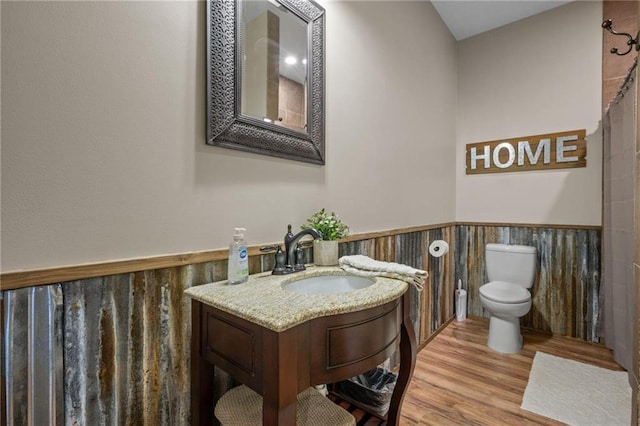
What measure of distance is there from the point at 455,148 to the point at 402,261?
5.30 ft

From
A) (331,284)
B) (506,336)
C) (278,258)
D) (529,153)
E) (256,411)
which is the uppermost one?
(529,153)

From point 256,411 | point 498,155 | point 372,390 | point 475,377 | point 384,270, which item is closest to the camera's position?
point 256,411

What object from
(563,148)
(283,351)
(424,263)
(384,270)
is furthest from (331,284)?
(563,148)

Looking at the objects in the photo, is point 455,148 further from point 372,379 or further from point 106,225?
point 106,225

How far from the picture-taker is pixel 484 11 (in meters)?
2.70

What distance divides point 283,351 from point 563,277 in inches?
116

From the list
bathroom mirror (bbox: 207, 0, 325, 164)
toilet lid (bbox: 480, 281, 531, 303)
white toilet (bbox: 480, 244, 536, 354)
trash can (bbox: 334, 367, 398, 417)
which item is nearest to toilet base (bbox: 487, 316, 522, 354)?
white toilet (bbox: 480, 244, 536, 354)

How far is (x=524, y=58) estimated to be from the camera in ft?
9.29

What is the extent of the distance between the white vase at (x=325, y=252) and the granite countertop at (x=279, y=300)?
0.89 ft

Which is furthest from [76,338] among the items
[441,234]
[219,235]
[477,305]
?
[477,305]

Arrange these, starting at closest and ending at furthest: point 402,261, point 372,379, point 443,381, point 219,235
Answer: point 219,235 → point 372,379 → point 443,381 → point 402,261

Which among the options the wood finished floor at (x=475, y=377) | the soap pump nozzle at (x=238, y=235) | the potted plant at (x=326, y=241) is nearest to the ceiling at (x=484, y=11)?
the potted plant at (x=326, y=241)

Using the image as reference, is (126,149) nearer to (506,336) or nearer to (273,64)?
(273,64)

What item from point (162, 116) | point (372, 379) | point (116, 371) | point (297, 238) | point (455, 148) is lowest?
point (372, 379)
